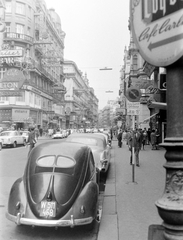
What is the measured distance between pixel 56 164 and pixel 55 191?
710mm

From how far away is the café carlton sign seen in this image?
2.20 metres

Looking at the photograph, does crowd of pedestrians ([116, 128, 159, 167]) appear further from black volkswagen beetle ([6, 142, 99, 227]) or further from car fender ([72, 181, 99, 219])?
car fender ([72, 181, 99, 219])

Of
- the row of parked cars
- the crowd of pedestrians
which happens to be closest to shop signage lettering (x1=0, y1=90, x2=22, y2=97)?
the crowd of pedestrians

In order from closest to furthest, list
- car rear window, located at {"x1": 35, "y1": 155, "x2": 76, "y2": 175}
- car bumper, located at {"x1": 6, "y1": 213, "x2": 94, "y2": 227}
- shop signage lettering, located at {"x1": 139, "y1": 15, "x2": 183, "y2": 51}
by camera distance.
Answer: shop signage lettering, located at {"x1": 139, "y1": 15, "x2": 183, "y2": 51} → car bumper, located at {"x1": 6, "y1": 213, "x2": 94, "y2": 227} → car rear window, located at {"x1": 35, "y1": 155, "x2": 76, "y2": 175}

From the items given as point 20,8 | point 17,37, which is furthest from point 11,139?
point 20,8

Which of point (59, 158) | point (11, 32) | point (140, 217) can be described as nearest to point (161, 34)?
point (59, 158)

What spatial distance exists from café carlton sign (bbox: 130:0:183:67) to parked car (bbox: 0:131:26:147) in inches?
963

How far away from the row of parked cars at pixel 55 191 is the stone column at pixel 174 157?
272cm

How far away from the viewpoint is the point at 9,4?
4659cm

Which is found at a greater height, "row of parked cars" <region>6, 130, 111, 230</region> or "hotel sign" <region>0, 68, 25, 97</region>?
"hotel sign" <region>0, 68, 25, 97</region>

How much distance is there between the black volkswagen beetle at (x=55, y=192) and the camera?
15.5 feet

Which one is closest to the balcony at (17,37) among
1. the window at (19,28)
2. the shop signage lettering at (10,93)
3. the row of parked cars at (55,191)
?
the window at (19,28)

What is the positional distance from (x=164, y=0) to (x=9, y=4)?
163 feet

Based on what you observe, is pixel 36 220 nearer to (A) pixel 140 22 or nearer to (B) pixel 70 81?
(A) pixel 140 22
